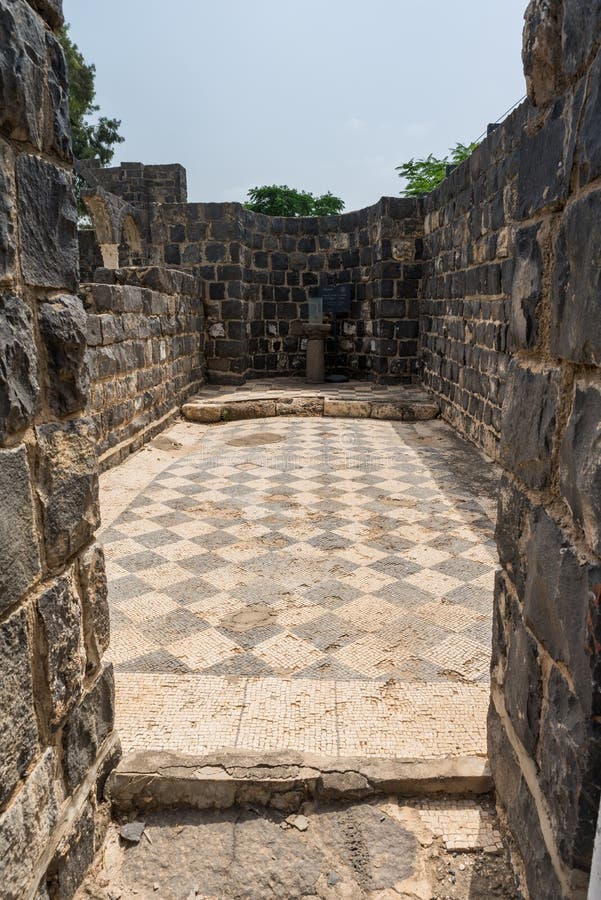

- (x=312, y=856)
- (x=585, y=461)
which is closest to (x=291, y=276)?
(x=312, y=856)

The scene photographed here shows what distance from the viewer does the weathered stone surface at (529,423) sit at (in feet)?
4.44

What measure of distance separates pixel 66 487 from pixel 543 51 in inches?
58.8

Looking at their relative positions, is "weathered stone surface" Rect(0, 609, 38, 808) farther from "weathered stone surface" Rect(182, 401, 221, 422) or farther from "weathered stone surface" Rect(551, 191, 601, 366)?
"weathered stone surface" Rect(182, 401, 221, 422)

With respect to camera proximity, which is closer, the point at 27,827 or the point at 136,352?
the point at 27,827

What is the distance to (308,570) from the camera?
3574 mm

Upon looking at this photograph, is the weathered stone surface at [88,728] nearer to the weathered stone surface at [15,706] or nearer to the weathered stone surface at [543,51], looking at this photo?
the weathered stone surface at [15,706]

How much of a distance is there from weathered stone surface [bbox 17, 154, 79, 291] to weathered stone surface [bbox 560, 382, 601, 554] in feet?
3.87

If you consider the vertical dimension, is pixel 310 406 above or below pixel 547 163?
below

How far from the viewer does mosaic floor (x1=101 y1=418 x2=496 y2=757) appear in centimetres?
223

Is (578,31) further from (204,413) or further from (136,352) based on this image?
(204,413)

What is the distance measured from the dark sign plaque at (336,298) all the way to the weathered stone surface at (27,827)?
10330 mm

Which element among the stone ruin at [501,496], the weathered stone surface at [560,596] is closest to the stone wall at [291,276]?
the stone ruin at [501,496]

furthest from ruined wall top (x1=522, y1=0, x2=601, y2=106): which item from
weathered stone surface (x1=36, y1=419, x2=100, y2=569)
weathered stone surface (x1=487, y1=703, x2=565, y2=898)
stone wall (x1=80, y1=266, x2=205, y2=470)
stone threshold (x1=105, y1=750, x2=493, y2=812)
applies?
stone wall (x1=80, y1=266, x2=205, y2=470)

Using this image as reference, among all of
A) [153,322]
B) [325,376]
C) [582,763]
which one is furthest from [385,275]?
[582,763]
